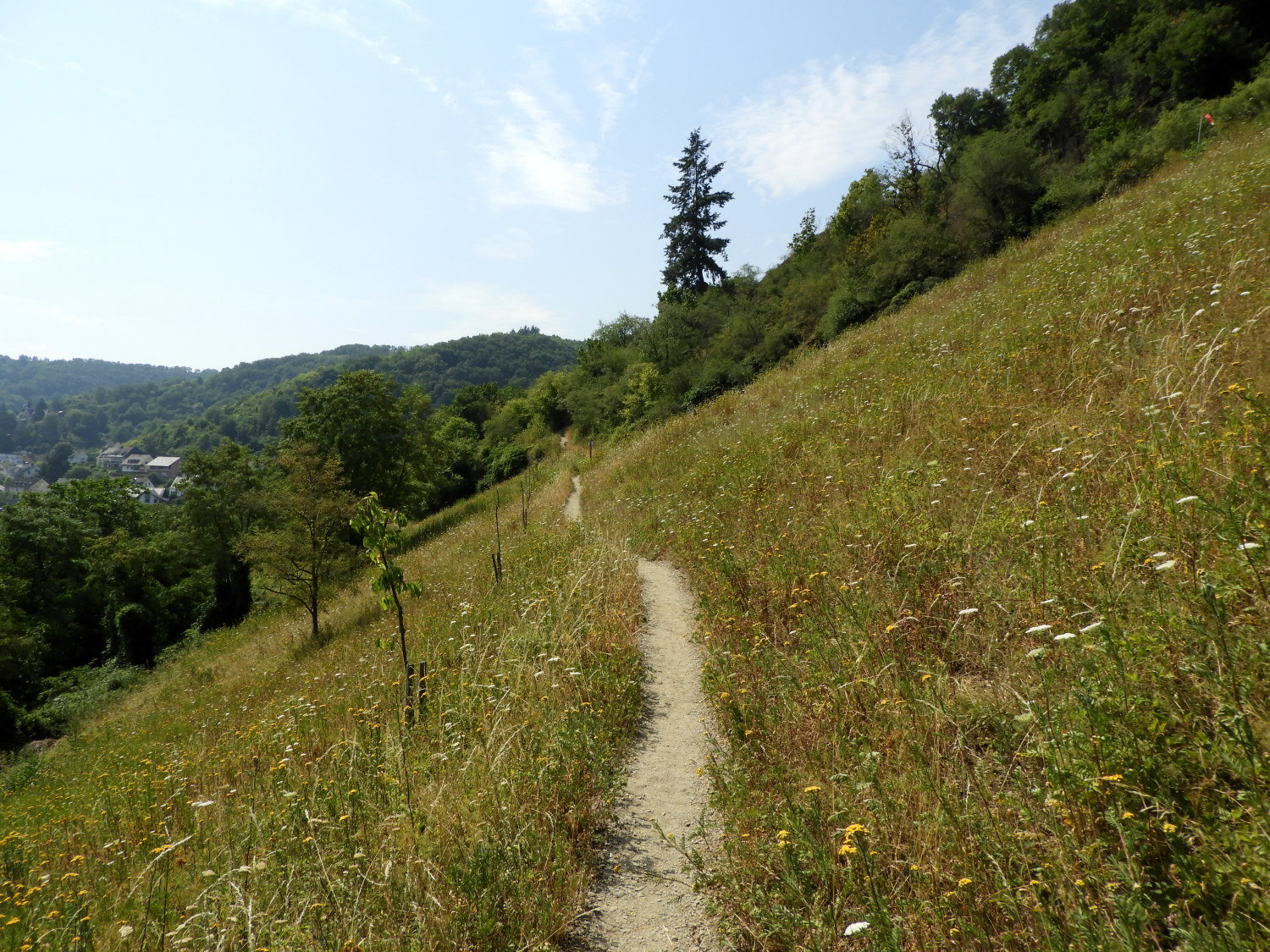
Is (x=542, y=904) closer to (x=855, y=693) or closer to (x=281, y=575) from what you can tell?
(x=855, y=693)

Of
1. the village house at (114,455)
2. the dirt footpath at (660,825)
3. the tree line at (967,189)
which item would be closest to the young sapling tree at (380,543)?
the dirt footpath at (660,825)

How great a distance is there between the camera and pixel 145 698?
21.4 meters

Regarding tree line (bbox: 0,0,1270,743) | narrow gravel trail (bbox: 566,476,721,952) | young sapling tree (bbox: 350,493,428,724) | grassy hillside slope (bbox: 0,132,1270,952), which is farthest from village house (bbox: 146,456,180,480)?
narrow gravel trail (bbox: 566,476,721,952)

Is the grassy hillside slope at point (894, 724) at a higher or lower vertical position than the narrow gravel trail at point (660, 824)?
higher

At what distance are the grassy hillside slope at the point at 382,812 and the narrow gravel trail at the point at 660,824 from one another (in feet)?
0.61

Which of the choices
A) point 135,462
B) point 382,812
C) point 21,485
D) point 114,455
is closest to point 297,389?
point 21,485

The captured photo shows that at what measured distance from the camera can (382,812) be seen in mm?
3881

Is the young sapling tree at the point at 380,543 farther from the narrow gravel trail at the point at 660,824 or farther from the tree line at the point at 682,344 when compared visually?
the tree line at the point at 682,344

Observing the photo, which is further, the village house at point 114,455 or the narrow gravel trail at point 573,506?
the village house at point 114,455

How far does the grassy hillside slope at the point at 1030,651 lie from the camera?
2.10 m

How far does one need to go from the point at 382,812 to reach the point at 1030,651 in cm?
397

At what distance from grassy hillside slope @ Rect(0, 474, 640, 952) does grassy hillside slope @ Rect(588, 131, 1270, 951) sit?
110 cm

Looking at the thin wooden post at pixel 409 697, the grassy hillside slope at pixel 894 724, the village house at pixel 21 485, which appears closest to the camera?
the grassy hillside slope at pixel 894 724

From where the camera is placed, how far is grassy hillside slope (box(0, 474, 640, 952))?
307 cm
